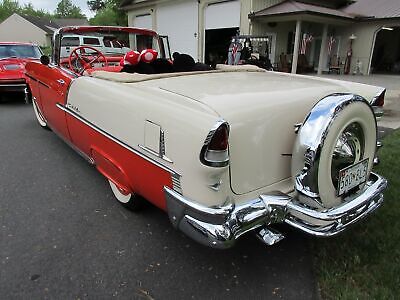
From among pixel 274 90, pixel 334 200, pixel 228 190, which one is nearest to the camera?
pixel 228 190

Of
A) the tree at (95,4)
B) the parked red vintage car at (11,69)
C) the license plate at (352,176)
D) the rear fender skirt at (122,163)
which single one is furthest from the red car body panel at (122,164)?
the tree at (95,4)

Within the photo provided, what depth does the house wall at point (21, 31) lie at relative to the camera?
50.9m

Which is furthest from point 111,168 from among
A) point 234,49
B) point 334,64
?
point 334,64

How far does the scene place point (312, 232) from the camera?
1850mm

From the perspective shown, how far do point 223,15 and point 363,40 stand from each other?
23.4 ft

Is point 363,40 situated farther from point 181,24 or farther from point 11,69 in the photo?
point 11,69

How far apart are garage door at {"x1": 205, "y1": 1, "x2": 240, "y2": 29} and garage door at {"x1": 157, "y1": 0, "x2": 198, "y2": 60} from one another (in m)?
1.00

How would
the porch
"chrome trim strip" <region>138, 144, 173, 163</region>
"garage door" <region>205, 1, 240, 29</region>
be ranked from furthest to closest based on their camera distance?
"garage door" <region>205, 1, 240, 29</region>, the porch, "chrome trim strip" <region>138, 144, 173, 163</region>

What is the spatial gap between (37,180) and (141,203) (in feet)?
4.69

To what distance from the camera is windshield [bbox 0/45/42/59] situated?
841cm

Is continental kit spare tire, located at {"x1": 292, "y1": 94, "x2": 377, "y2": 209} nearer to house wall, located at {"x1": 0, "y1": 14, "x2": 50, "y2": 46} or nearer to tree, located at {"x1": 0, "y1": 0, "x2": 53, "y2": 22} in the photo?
house wall, located at {"x1": 0, "y1": 14, "x2": 50, "y2": 46}

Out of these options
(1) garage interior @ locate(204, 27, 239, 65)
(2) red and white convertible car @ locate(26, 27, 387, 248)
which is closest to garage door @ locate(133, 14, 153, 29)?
(1) garage interior @ locate(204, 27, 239, 65)

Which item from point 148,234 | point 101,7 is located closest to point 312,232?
point 148,234

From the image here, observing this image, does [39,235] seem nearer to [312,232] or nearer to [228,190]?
[228,190]
